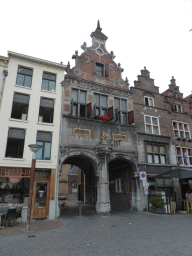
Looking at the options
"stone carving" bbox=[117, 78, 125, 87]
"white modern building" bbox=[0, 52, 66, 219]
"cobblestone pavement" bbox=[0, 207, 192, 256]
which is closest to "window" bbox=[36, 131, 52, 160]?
"white modern building" bbox=[0, 52, 66, 219]

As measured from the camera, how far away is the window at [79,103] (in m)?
16.3

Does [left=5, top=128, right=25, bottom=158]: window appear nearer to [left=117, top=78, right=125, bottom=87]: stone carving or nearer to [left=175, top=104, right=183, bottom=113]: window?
[left=117, top=78, right=125, bottom=87]: stone carving

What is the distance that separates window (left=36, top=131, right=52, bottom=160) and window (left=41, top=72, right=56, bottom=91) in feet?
13.4

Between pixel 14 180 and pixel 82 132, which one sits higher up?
pixel 82 132

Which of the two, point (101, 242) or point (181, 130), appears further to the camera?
point (181, 130)

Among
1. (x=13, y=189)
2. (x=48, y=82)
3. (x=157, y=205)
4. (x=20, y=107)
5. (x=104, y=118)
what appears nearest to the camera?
(x=13, y=189)

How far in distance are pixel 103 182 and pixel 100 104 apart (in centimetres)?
723

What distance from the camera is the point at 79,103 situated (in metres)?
16.5

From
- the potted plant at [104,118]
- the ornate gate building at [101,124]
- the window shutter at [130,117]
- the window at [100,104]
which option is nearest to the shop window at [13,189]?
the ornate gate building at [101,124]

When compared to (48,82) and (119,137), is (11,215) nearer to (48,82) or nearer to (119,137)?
(119,137)

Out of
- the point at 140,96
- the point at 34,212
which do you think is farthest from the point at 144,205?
the point at 140,96

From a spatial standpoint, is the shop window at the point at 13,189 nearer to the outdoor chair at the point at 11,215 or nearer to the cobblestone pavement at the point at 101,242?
the outdoor chair at the point at 11,215

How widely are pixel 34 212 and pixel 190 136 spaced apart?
18199 millimetres

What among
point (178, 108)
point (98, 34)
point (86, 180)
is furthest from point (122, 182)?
point (98, 34)
